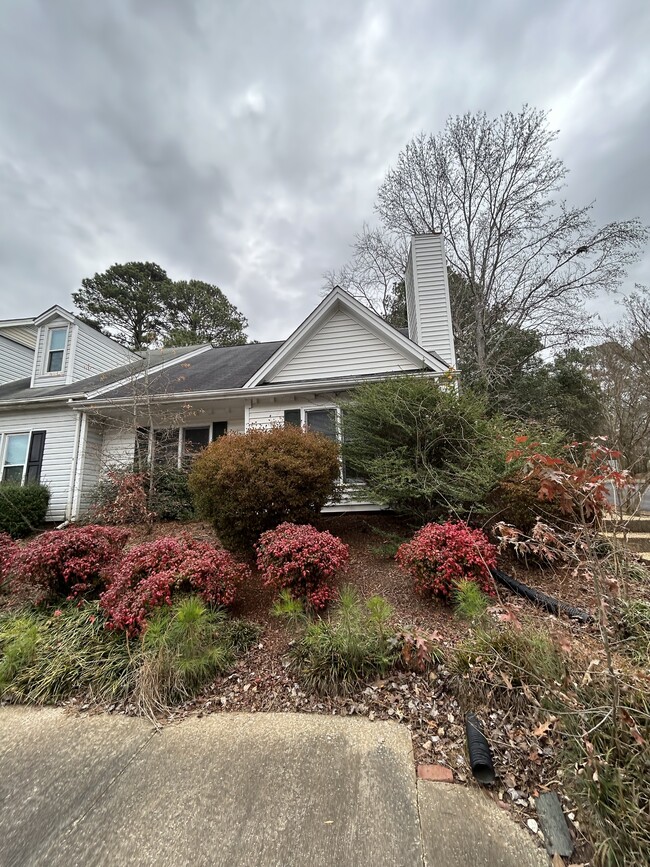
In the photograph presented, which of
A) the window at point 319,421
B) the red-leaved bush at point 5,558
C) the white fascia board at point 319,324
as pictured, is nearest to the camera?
the red-leaved bush at point 5,558

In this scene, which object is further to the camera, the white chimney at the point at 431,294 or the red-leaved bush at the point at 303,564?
the white chimney at the point at 431,294

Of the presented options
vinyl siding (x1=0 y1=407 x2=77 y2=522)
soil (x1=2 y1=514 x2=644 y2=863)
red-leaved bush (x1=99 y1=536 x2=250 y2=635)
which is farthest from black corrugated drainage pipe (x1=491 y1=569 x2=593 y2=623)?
vinyl siding (x1=0 y1=407 x2=77 y2=522)

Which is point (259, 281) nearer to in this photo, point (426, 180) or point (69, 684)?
point (426, 180)

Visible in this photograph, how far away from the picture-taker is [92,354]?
12562mm

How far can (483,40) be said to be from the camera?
25.8 ft

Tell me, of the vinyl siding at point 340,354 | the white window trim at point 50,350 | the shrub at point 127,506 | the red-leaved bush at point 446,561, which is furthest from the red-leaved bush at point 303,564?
the white window trim at point 50,350

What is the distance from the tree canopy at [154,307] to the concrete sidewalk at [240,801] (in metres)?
24.1

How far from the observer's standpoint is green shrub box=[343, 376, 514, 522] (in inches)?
198

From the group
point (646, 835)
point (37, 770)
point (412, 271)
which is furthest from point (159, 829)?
point (412, 271)

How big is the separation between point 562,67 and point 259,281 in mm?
16043

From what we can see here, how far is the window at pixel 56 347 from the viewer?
1198cm

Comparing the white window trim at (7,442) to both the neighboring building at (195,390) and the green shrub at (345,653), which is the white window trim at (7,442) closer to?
the neighboring building at (195,390)

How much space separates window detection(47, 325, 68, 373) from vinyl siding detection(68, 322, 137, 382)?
1.48 feet

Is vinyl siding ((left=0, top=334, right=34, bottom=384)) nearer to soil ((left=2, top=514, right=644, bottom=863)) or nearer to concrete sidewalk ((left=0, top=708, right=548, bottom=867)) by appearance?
soil ((left=2, top=514, right=644, bottom=863))
